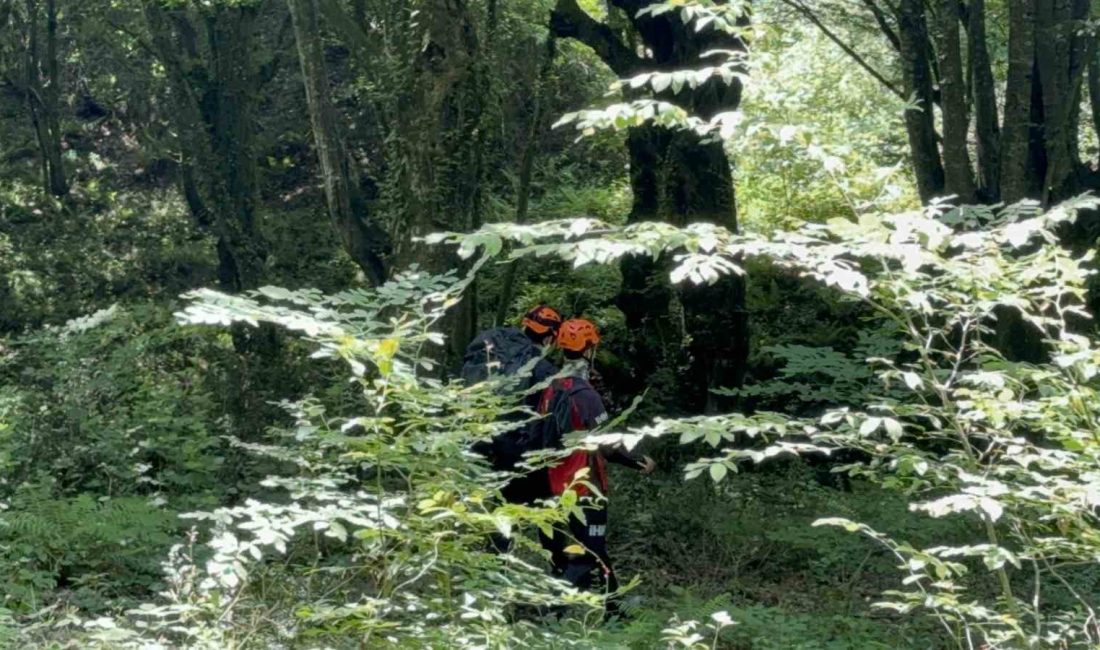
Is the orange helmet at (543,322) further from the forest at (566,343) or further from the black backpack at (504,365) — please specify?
the black backpack at (504,365)

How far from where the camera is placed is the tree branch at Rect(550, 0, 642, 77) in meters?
12.5

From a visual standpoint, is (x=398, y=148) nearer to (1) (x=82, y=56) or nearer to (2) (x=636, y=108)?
(2) (x=636, y=108)

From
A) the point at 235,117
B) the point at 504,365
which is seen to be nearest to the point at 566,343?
the point at 504,365

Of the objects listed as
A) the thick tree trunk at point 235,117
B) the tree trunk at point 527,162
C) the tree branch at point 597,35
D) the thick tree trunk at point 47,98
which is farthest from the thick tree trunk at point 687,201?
the thick tree trunk at point 47,98

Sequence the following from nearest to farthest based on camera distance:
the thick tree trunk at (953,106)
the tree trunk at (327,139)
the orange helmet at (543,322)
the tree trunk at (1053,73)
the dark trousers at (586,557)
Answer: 1. the dark trousers at (586,557)
2. the orange helmet at (543,322)
3. the thick tree trunk at (953,106)
4. the tree trunk at (1053,73)
5. the tree trunk at (327,139)

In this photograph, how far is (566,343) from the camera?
23.8ft

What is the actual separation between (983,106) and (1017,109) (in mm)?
1393

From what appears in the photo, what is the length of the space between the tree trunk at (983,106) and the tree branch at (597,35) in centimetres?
324

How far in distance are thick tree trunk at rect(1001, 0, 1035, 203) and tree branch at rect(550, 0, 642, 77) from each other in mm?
3909

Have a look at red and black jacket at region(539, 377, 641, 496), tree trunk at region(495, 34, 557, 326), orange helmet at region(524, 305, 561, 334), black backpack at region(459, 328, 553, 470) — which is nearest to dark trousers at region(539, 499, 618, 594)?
red and black jacket at region(539, 377, 641, 496)

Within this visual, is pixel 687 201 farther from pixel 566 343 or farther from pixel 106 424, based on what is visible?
pixel 106 424

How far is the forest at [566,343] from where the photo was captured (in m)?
4.25

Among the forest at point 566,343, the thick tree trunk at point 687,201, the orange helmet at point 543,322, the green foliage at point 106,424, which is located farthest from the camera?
the thick tree trunk at point 687,201

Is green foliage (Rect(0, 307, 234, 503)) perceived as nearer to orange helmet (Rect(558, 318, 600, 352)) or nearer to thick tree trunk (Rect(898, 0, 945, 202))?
orange helmet (Rect(558, 318, 600, 352))
